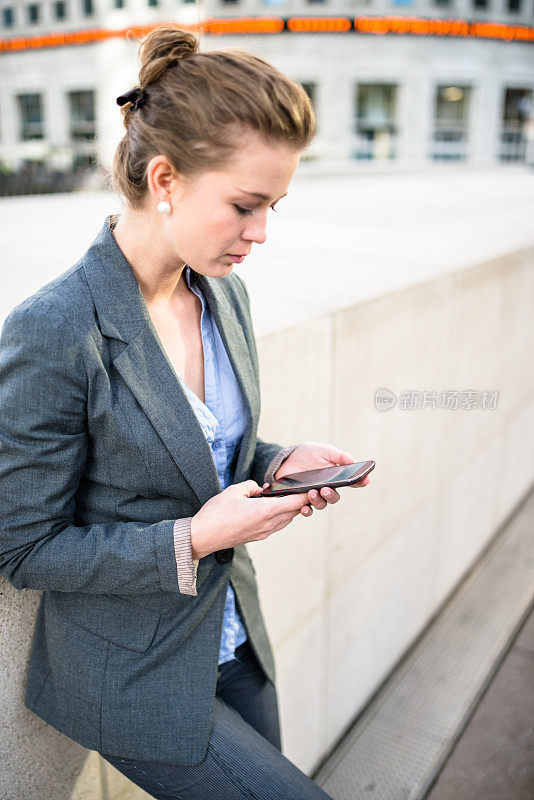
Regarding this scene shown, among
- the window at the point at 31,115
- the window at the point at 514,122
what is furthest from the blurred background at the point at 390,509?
the window at the point at 31,115

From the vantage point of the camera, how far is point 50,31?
125 ft

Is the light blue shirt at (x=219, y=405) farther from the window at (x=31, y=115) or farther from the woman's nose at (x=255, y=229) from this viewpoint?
the window at (x=31, y=115)

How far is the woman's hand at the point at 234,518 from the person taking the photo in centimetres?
127

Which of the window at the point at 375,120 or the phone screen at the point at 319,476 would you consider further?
the window at the point at 375,120

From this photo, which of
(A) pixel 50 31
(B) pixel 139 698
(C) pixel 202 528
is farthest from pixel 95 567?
(A) pixel 50 31

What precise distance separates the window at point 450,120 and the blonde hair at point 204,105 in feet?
121

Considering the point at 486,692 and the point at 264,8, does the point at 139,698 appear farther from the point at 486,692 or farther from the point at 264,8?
the point at 264,8

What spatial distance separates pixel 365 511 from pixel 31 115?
140ft

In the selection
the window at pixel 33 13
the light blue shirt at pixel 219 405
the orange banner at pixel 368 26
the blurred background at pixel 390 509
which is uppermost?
the window at pixel 33 13

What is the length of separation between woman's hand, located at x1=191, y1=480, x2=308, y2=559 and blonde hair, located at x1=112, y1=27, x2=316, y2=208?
587 millimetres

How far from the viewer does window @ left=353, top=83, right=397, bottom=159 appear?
34.2m

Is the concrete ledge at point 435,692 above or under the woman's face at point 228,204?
under

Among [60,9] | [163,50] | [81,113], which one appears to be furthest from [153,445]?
[60,9]

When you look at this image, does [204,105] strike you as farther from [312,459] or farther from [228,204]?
[312,459]
